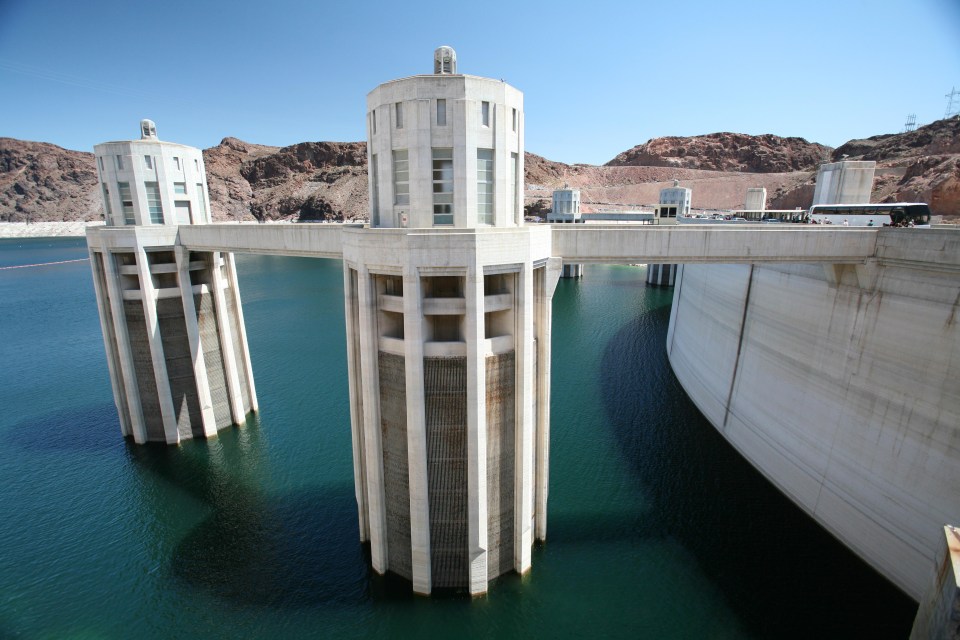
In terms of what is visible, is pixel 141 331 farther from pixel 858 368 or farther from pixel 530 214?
pixel 530 214

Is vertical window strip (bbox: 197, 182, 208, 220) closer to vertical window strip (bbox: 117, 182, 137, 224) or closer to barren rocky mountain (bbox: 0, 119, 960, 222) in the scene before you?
vertical window strip (bbox: 117, 182, 137, 224)

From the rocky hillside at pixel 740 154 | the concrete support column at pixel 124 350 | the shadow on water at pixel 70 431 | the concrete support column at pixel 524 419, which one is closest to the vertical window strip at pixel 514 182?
the concrete support column at pixel 524 419

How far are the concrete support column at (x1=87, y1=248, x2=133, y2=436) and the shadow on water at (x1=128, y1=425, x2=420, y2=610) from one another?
3.20m

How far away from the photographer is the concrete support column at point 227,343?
27.5 m

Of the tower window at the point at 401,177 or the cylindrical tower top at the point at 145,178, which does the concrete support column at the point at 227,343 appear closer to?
the cylindrical tower top at the point at 145,178

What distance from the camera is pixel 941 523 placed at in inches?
604

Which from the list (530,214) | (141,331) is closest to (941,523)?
(141,331)

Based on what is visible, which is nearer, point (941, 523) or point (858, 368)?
point (941, 523)

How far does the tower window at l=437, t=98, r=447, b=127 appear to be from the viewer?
45.8 ft

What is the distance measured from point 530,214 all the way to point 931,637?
128 meters

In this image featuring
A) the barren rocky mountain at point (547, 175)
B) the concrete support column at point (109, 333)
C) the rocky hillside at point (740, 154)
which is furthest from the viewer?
the rocky hillside at point (740, 154)

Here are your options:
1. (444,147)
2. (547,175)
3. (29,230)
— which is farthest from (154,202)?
(29,230)

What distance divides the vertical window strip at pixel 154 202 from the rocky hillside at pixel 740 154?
194m

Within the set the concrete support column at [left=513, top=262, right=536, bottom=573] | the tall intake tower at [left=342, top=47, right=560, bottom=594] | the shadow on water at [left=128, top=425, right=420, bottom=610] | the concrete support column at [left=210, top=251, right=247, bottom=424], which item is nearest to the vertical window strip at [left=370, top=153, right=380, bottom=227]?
the tall intake tower at [left=342, top=47, right=560, bottom=594]
